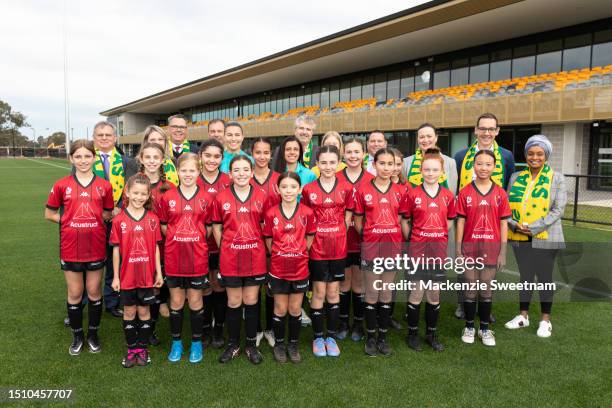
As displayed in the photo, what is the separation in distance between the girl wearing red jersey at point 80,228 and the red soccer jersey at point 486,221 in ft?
11.0

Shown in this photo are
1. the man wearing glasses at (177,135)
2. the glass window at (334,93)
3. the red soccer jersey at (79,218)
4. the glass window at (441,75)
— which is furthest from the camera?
the glass window at (334,93)

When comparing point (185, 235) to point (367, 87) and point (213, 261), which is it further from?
point (367, 87)

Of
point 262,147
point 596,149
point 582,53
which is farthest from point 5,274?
point 582,53

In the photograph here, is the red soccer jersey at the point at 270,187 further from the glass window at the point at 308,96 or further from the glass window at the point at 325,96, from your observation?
the glass window at the point at 308,96

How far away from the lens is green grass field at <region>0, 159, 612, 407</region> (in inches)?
125

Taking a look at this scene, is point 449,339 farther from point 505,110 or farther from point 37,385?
point 505,110

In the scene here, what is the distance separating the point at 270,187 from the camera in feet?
12.8

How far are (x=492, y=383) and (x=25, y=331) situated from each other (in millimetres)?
4375

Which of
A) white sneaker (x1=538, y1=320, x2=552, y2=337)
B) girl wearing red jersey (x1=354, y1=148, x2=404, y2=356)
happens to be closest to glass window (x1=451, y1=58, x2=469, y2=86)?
white sneaker (x1=538, y1=320, x2=552, y2=337)

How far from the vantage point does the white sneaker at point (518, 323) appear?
14.9ft

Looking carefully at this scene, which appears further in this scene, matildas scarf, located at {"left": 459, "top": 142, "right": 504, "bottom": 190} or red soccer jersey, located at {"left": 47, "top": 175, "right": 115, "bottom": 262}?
matildas scarf, located at {"left": 459, "top": 142, "right": 504, "bottom": 190}

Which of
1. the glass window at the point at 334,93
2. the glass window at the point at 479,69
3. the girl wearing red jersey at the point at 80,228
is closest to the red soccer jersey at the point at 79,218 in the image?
the girl wearing red jersey at the point at 80,228

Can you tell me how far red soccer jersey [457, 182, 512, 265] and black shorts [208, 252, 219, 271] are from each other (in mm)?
2353

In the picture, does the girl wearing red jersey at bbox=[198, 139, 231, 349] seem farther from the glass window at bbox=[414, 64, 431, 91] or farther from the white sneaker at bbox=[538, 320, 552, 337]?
the glass window at bbox=[414, 64, 431, 91]
